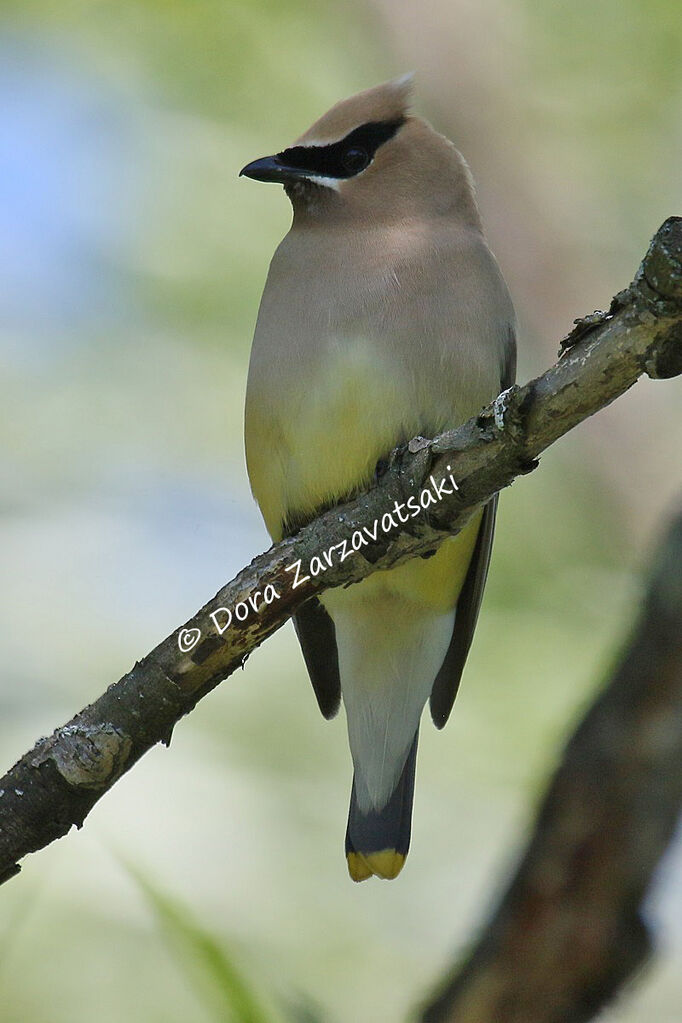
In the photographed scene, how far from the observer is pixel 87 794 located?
10.0ft

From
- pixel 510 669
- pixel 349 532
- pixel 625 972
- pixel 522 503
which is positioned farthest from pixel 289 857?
pixel 625 972

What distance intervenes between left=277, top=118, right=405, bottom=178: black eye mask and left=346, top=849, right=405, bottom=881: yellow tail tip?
1.91 m

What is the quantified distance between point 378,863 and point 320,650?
654mm

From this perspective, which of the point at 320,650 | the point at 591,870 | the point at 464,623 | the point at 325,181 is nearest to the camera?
the point at 591,870

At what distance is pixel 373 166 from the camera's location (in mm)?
4195

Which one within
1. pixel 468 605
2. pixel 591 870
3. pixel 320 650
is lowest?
pixel 591 870

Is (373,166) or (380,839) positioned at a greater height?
(373,166)

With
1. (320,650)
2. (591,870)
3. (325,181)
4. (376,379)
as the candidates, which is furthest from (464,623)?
(591,870)

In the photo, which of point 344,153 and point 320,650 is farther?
point 320,650

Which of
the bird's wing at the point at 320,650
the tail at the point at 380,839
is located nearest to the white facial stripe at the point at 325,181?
the bird's wing at the point at 320,650

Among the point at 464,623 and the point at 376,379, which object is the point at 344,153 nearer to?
the point at 376,379

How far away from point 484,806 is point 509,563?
0.90m

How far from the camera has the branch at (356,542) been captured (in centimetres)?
268

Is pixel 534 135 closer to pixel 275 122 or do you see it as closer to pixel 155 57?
pixel 275 122
